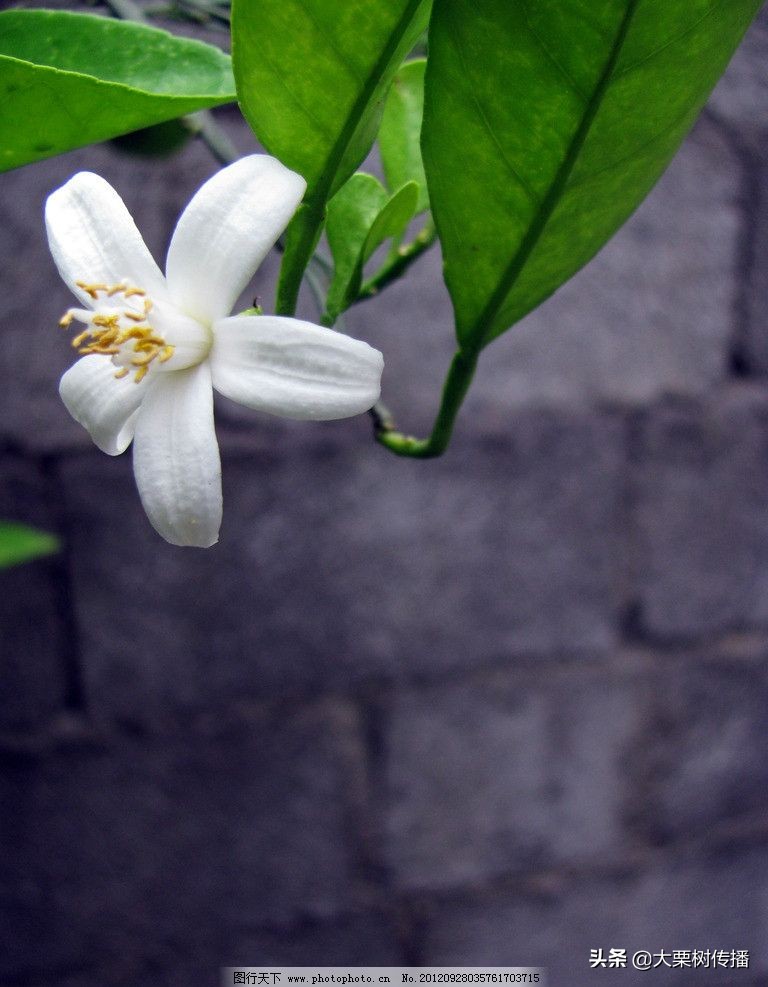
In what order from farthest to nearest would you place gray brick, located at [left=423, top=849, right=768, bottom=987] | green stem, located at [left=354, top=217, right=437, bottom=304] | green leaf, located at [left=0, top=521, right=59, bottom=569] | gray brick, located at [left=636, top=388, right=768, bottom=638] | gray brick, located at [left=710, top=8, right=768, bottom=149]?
gray brick, located at [left=423, top=849, right=768, bottom=987] < gray brick, located at [left=636, top=388, right=768, bottom=638] < gray brick, located at [left=710, top=8, right=768, bottom=149] < green leaf, located at [left=0, top=521, right=59, bottom=569] < green stem, located at [left=354, top=217, right=437, bottom=304]

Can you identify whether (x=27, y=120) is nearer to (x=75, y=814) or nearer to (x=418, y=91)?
(x=418, y=91)

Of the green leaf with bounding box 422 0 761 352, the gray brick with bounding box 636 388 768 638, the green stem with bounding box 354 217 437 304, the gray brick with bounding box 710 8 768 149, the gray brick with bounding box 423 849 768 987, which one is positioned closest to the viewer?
the green leaf with bounding box 422 0 761 352

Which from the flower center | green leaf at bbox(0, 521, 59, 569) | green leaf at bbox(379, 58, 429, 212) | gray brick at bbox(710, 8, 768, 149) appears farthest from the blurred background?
the flower center

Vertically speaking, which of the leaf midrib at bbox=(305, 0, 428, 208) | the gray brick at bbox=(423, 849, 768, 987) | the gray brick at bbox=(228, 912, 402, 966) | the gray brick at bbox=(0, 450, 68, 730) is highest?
the leaf midrib at bbox=(305, 0, 428, 208)

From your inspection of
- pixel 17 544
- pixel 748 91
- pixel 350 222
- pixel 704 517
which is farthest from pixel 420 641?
pixel 350 222

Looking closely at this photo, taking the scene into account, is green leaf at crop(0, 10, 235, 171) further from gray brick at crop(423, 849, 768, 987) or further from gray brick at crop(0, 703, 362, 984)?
gray brick at crop(423, 849, 768, 987)

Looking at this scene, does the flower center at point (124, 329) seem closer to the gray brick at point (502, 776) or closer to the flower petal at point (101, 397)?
the flower petal at point (101, 397)

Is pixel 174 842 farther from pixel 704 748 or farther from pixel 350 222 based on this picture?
pixel 350 222
